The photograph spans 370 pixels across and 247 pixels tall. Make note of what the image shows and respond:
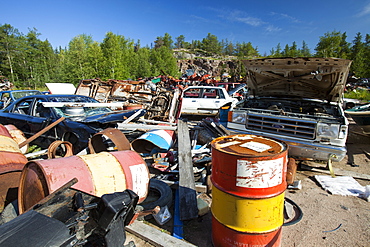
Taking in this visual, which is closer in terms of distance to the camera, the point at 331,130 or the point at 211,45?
the point at 331,130

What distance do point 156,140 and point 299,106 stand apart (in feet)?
12.6

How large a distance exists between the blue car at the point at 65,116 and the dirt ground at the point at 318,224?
295 centimetres

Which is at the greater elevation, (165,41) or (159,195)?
(165,41)

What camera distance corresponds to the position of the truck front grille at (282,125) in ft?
13.0

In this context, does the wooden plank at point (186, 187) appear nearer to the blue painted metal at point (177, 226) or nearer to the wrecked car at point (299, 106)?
the blue painted metal at point (177, 226)

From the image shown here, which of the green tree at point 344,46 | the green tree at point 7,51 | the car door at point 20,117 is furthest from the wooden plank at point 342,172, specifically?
the green tree at point 344,46

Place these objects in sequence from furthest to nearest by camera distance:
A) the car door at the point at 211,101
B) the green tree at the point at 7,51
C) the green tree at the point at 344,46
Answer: the green tree at the point at 344,46 → the green tree at the point at 7,51 → the car door at the point at 211,101

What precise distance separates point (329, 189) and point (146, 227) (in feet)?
11.1

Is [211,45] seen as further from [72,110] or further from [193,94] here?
[72,110]

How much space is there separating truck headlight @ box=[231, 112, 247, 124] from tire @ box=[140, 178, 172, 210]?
2.34m

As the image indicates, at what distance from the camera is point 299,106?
5402 mm

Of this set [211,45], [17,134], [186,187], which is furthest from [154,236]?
[211,45]

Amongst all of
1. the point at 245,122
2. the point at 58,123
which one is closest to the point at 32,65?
the point at 58,123

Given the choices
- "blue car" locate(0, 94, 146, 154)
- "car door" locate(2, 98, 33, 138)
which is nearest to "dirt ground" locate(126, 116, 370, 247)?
"blue car" locate(0, 94, 146, 154)
